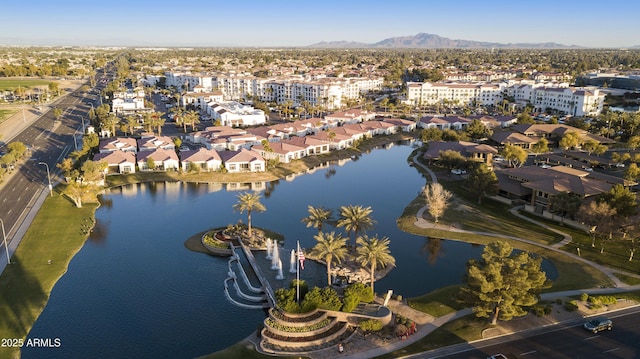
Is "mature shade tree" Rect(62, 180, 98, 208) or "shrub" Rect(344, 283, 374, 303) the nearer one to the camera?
"shrub" Rect(344, 283, 374, 303)

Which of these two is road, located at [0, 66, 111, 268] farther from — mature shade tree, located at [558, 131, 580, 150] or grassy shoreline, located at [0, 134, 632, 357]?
mature shade tree, located at [558, 131, 580, 150]

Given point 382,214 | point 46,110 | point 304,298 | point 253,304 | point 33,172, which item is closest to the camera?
point 304,298

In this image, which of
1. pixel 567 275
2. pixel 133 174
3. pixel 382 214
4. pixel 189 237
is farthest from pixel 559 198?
pixel 133 174

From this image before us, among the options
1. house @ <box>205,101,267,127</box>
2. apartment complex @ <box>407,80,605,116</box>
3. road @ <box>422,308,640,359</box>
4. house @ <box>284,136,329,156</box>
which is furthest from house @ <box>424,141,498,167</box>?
apartment complex @ <box>407,80,605,116</box>

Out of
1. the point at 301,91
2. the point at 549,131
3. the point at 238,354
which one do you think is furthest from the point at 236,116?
the point at 238,354

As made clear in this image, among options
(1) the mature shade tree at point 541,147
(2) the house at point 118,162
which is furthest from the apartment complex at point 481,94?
(2) the house at point 118,162

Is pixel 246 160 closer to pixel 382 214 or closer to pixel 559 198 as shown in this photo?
pixel 382 214
